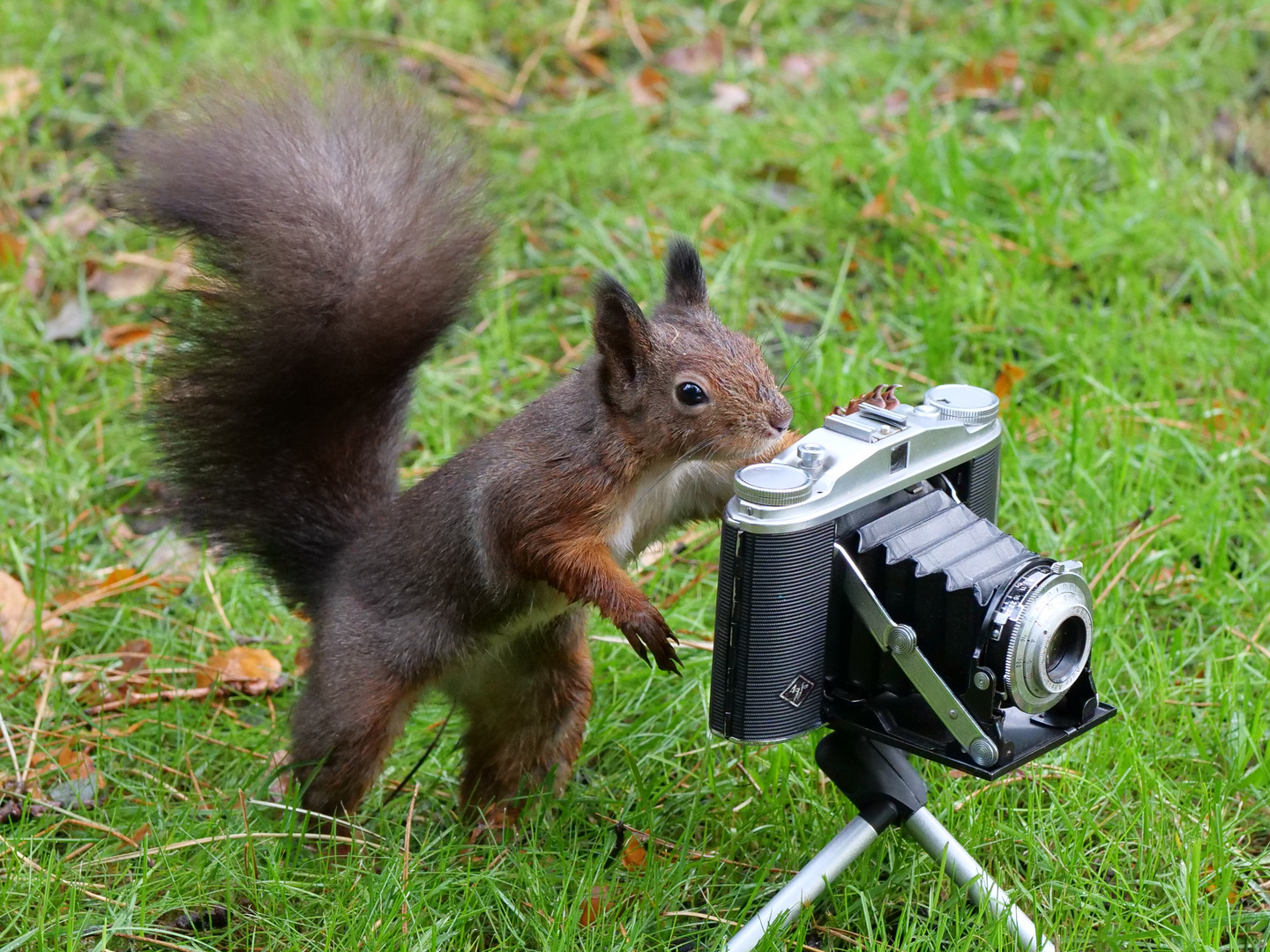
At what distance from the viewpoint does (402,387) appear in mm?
2131

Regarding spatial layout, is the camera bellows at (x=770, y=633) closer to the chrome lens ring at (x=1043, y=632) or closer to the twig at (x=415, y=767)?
the chrome lens ring at (x=1043, y=632)

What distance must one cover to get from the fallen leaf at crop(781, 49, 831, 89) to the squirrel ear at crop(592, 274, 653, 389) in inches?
92.0

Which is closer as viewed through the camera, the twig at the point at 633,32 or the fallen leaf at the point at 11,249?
the fallen leaf at the point at 11,249

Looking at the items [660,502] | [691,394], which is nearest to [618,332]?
[691,394]

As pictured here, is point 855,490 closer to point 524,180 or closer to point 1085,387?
point 1085,387

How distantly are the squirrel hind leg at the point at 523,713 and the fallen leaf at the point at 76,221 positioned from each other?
79.9 inches

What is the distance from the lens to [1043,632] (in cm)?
146

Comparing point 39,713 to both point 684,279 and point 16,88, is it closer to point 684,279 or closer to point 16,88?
point 684,279

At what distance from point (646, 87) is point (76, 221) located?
1.49 meters

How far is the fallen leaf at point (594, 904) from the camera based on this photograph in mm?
1794

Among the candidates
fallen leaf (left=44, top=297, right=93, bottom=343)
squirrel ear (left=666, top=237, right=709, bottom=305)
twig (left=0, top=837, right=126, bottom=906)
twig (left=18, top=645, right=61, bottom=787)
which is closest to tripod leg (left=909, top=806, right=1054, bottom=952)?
squirrel ear (left=666, top=237, right=709, bottom=305)

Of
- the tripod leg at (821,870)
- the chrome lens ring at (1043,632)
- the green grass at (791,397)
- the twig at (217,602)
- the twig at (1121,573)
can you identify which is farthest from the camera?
the twig at (217,602)

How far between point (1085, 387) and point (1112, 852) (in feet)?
3.95

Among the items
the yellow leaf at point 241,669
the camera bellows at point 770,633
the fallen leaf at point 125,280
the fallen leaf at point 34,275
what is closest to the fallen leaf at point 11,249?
the fallen leaf at point 34,275
